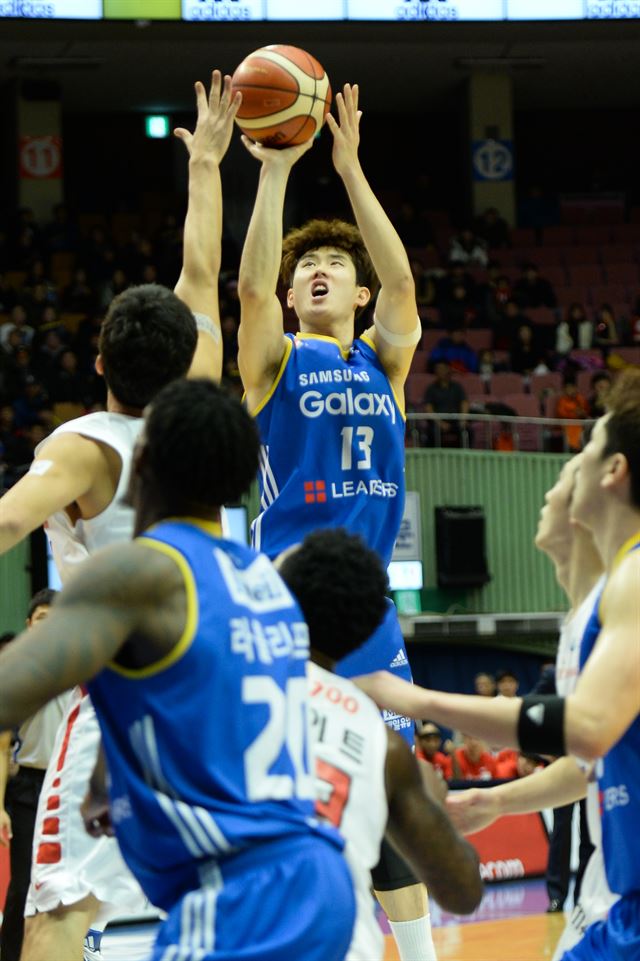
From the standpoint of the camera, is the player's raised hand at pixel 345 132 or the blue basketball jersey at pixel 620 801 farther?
the player's raised hand at pixel 345 132

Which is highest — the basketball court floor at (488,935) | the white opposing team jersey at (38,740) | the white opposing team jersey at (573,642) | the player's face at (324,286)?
the player's face at (324,286)

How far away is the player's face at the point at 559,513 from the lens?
356 centimetres

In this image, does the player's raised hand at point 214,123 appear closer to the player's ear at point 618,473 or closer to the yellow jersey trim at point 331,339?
the yellow jersey trim at point 331,339

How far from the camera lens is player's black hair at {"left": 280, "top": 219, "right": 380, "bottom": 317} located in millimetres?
6152

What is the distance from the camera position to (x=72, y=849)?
4406mm

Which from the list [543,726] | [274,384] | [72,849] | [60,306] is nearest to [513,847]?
[274,384]

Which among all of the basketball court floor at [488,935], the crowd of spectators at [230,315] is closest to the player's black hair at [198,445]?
the basketball court floor at [488,935]

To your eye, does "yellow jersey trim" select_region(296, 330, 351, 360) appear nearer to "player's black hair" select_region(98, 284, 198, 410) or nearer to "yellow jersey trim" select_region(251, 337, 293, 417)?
"yellow jersey trim" select_region(251, 337, 293, 417)

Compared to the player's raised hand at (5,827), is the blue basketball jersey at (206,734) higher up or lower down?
higher up

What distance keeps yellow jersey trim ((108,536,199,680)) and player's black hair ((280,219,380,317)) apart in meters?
3.46

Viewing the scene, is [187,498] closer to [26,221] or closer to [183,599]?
[183,599]

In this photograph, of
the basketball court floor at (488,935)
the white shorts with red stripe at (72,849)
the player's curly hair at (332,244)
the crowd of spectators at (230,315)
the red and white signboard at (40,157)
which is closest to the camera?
the white shorts with red stripe at (72,849)

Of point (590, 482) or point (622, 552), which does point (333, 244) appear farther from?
point (622, 552)

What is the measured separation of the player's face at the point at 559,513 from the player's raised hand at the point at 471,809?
0.61m
